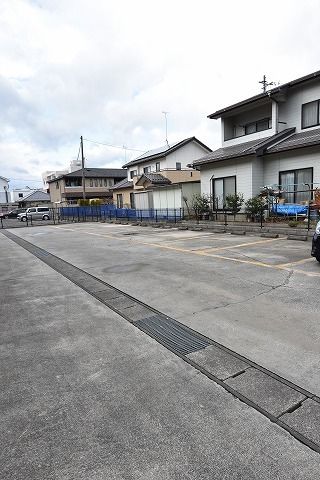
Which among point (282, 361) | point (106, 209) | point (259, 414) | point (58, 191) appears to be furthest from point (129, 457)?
point (58, 191)

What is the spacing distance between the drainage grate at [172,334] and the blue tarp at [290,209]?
1173 cm

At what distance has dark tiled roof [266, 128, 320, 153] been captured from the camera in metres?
13.9

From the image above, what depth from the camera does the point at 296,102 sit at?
16453 mm

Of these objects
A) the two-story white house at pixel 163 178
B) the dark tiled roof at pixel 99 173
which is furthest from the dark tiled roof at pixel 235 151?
the dark tiled roof at pixel 99 173

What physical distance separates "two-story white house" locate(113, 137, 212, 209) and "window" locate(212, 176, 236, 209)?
2.01 meters

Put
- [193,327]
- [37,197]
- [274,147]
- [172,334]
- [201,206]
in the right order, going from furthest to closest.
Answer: [37,197] → [201,206] → [274,147] → [193,327] → [172,334]

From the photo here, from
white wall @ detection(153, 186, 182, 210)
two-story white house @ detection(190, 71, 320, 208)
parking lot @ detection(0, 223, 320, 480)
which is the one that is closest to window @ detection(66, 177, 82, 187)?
white wall @ detection(153, 186, 182, 210)

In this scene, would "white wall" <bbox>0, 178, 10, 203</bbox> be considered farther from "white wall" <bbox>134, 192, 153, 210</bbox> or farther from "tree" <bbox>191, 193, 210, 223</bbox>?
"tree" <bbox>191, 193, 210, 223</bbox>

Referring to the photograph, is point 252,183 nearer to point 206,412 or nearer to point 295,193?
point 295,193

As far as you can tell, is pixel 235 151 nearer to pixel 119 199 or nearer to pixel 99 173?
pixel 119 199

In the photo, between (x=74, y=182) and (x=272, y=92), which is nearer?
(x=272, y=92)

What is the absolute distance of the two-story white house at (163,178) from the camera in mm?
21516

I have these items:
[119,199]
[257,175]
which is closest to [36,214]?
[119,199]

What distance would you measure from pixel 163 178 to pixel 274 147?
13776 mm
